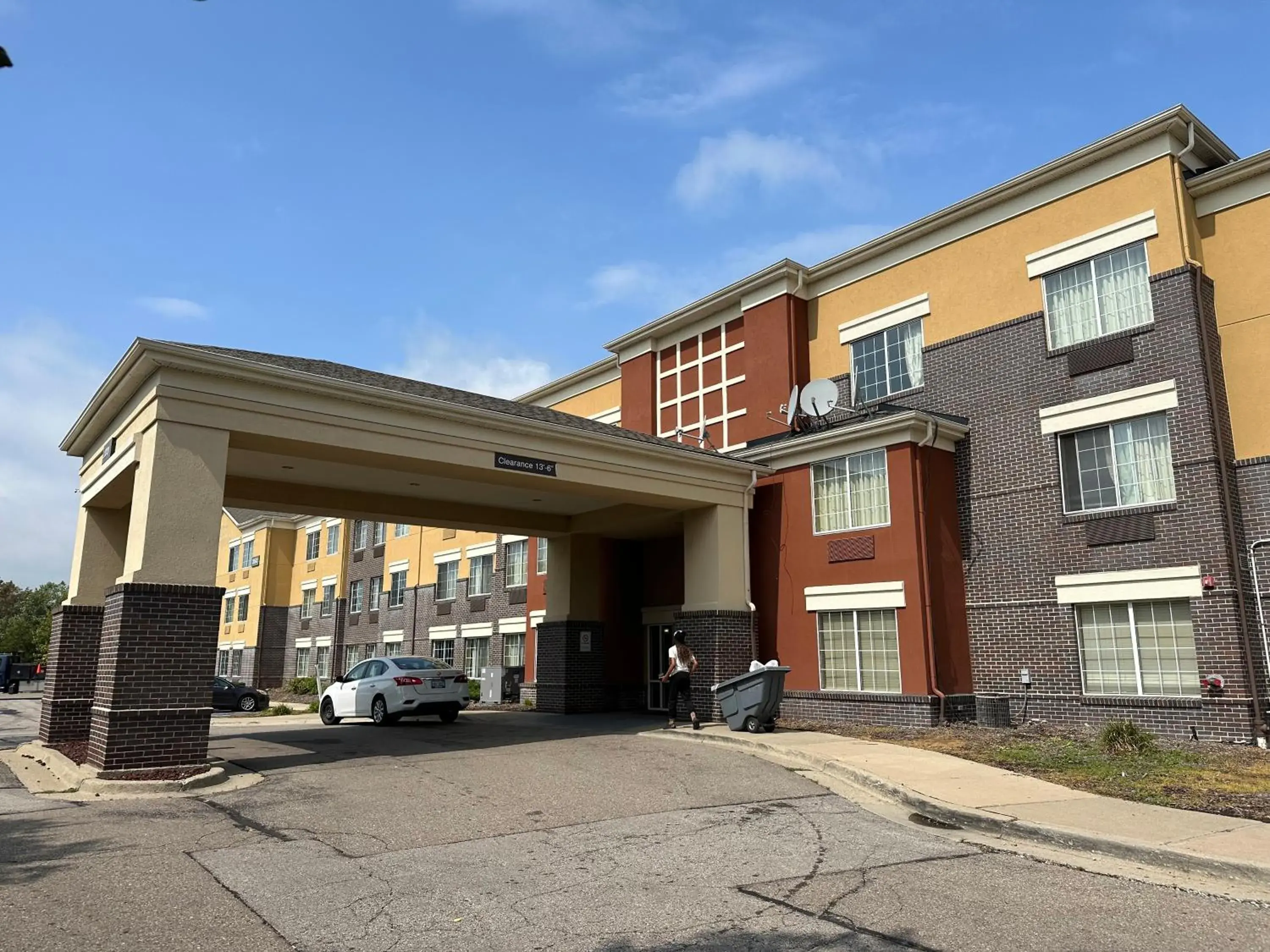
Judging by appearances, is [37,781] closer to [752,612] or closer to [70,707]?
[70,707]

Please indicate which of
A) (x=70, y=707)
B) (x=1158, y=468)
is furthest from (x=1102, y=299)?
(x=70, y=707)

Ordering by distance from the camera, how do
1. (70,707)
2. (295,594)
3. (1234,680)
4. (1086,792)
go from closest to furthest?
(1086,792) → (1234,680) → (70,707) → (295,594)

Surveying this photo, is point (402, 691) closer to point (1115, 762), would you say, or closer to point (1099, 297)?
point (1115, 762)

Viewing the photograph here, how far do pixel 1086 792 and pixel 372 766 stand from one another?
880 centimetres

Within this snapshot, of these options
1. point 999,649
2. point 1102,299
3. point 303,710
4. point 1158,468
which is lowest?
point 303,710

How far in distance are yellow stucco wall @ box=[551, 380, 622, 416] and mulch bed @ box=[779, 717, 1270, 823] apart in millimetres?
14139

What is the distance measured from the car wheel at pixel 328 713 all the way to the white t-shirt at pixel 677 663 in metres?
7.97

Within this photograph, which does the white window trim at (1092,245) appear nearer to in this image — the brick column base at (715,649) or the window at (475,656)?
the brick column base at (715,649)

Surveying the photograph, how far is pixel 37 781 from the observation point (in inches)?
450

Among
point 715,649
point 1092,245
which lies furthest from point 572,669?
point 1092,245

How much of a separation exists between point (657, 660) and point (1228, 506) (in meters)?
12.9

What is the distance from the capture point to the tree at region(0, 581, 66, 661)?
247 ft

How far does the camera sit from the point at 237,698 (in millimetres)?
32812

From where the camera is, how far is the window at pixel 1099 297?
1623 cm
